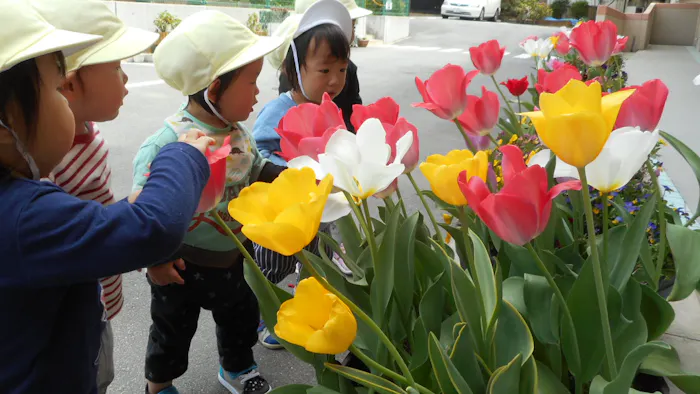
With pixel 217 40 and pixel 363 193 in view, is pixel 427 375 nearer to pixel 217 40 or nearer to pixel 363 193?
pixel 363 193

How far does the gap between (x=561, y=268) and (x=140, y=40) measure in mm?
1003

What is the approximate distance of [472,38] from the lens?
50.5 ft

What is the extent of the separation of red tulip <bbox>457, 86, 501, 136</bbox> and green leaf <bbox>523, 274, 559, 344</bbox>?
1.17 feet

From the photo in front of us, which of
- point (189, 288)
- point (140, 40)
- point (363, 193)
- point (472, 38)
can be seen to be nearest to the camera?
point (363, 193)

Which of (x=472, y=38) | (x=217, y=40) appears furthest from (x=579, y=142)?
(x=472, y=38)

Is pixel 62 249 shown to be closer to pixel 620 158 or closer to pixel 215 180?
pixel 215 180

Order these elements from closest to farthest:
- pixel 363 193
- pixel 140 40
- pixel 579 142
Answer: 1. pixel 579 142
2. pixel 363 193
3. pixel 140 40

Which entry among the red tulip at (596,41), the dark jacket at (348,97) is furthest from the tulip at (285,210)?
the dark jacket at (348,97)

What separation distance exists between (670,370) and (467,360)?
33 centimetres

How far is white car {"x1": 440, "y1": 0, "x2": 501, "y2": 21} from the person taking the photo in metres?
21.7

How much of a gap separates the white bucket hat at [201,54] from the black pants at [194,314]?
20.2 inches

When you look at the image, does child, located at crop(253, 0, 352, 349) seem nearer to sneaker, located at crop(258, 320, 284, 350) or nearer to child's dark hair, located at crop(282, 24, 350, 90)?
child's dark hair, located at crop(282, 24, 350, 90)

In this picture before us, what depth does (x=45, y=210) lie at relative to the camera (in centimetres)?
83

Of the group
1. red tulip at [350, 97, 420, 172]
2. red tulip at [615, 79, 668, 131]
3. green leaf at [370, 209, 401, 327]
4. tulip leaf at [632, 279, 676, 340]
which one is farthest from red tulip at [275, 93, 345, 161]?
tulip leaf at [632, 279, 676, 340]
